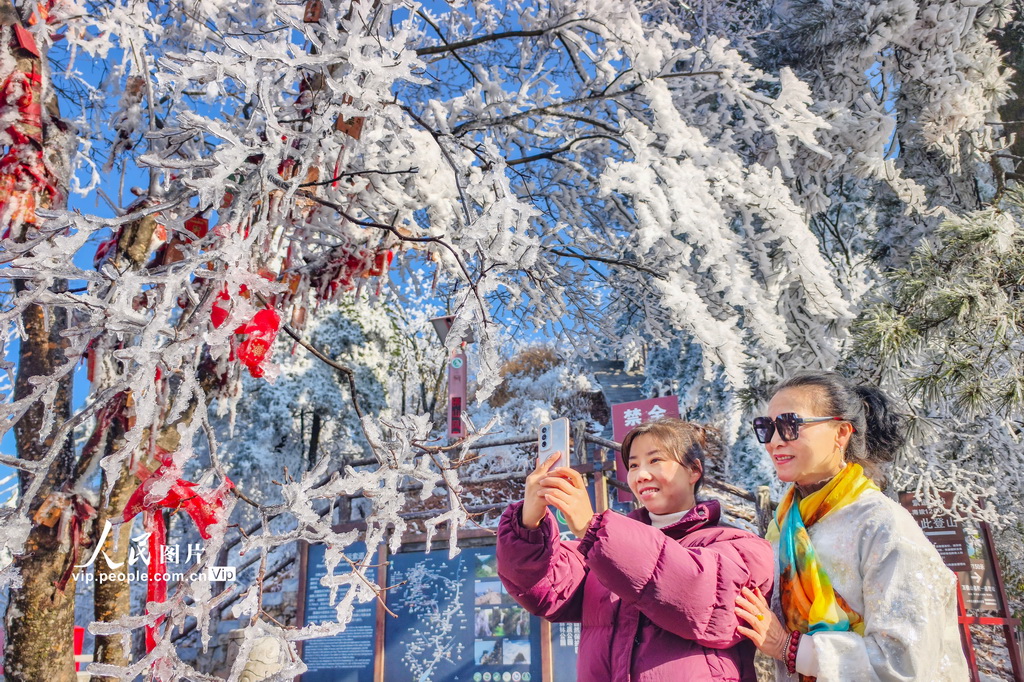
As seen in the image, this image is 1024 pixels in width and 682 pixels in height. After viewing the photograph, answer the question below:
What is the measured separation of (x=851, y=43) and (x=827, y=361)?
247cm

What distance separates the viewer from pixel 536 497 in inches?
60.6

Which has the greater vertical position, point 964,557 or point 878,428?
point 878,428

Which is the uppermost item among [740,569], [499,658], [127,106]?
[127,106]

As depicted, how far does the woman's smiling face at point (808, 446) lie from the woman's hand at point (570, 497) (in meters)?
0.51

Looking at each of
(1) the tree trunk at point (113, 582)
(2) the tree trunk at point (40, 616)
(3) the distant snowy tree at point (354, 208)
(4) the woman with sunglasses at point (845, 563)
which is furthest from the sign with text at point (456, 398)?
(4) the woman with sunglasses at point (845, 563)

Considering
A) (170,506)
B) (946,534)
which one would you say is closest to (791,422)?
(170,506)

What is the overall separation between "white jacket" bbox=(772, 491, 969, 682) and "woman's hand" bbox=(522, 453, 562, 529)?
1.99 feet

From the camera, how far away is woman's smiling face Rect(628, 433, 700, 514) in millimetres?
1720

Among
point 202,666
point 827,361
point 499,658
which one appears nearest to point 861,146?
point 827,361

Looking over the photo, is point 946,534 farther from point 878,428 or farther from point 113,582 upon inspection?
point 113,582

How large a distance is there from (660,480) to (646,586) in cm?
38

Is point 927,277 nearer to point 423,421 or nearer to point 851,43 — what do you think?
point 851,43

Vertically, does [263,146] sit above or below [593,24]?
below

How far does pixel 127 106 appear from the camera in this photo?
2.80m
